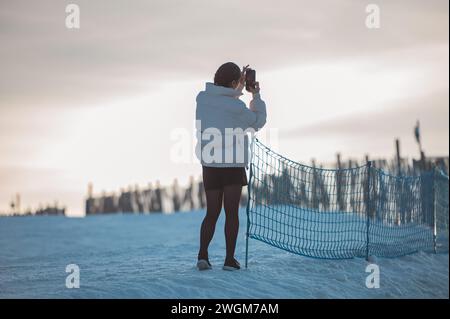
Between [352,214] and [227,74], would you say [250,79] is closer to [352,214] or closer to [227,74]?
[227,74]

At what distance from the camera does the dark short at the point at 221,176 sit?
240 inches

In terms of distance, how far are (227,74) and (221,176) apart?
94 centimetres

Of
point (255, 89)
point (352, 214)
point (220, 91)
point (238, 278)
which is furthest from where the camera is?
point (352, 214)

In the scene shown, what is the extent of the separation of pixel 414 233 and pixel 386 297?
580 centimetres

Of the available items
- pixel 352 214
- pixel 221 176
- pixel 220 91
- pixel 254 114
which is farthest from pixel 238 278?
pixel 352 214

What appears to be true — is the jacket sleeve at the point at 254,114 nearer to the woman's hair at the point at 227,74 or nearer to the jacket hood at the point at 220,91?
the jacket hood at the point at 220,91

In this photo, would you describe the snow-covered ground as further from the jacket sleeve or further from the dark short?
the jacket sleeve

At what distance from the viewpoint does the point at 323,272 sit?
703cm

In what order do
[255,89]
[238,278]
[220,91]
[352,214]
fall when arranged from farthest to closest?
[352,214] → [255,89] → [220,91] → [238,278]

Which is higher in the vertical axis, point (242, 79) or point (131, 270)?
point (242, 79)

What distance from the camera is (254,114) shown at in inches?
241

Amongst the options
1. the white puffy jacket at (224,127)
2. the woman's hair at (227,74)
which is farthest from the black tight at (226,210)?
the woman's hair at (227,74)
